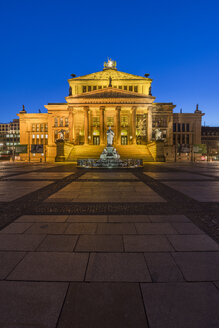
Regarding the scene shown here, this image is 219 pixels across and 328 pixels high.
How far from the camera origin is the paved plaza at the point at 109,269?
2.03 m

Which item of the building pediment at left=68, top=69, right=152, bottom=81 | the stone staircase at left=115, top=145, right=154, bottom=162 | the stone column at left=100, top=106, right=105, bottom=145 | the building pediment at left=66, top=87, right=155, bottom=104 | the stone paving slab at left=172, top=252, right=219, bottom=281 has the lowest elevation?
the stone paving slab at left=172, top=252, right=219, bottom=281

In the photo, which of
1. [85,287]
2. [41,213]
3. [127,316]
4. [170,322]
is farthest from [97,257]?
[41,213]

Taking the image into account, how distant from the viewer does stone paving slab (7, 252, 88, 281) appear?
2689mm

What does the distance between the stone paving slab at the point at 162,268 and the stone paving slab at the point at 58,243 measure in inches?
55.5

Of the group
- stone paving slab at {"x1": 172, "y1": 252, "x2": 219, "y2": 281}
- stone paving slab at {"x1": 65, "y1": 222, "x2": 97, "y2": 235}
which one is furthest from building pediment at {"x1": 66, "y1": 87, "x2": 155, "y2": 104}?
stone paving slab at {"x1": 172, "y1": 252, "x2": 219, "y2": 281}

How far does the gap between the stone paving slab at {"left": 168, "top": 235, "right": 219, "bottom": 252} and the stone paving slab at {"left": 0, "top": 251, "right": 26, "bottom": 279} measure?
2.72m

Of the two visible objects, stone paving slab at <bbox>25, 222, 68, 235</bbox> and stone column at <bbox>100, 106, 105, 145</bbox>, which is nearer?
stone paving slab at <bbox>25, 222, 68, 235</bbox>

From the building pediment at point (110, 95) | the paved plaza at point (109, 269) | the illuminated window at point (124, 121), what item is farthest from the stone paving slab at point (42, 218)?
the illuminated window at point (124, 121)

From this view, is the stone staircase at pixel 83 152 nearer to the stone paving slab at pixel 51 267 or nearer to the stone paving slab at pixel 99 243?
the stone paving slab at pixel 99 243

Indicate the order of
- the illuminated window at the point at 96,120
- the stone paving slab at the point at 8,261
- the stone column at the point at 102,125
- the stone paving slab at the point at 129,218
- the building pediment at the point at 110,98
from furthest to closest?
the illuminated window at the point at 96,120
the stone column at the point at 102,125
the building pediment at the point at 110,98
the stone paving slab at the point at 129,218
the stone paving slab at the point at 8,261

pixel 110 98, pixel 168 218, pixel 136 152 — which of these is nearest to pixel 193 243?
pixel 168 218

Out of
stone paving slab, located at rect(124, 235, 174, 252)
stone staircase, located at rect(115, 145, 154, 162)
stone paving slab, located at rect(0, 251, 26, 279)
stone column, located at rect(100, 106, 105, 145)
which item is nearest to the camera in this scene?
stone paving slab, located at rect(0, 251, 26, 279)

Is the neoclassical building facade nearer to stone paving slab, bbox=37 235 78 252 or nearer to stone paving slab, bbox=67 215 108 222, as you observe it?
stone paving slab, bbox=67 215 108 222

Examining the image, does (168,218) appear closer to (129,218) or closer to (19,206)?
A: (129,218)
